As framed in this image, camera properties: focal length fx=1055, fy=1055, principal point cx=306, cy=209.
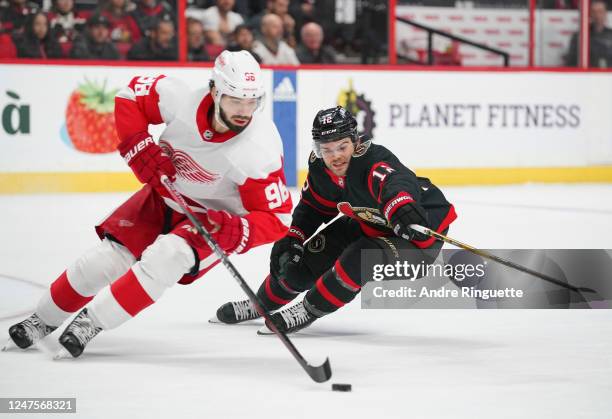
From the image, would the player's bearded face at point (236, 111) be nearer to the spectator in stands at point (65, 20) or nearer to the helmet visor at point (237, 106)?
the helmet visor at point (237, 106)

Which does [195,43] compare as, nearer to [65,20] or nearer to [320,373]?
[65,20]

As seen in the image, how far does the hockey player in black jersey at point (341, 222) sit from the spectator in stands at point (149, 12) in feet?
16.7

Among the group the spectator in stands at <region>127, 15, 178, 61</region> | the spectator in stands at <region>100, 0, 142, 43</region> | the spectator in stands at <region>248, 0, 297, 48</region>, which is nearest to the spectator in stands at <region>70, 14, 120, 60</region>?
the spectator in stands at <region>100, 0, 142, 43</region>

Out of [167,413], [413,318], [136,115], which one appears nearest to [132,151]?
[136,115]

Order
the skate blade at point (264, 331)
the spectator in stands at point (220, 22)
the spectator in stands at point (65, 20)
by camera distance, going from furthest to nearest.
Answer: the spectator in stands at point (220, 22) → the spectator in stands at point (65, 20) → the skate blade at point (264, 331)

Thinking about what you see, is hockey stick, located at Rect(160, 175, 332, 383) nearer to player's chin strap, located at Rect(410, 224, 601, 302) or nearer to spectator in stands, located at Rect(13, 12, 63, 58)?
player's chin strap, located at Rect(410, 224, 601, 302)

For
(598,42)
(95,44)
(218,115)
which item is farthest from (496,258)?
(598,42)

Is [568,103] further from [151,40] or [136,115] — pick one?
[136,115]

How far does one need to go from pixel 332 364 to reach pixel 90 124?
17.7ft

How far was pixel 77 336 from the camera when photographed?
3.07 meters

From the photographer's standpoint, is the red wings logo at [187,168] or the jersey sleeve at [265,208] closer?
the jersey sleeve at [265,208]

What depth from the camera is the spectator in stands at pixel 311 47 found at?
29.2 ft

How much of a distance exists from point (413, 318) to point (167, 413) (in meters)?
1.56

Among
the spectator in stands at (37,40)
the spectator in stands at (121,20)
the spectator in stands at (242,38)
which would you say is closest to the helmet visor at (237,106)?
the spectator in stands at (37,40)
